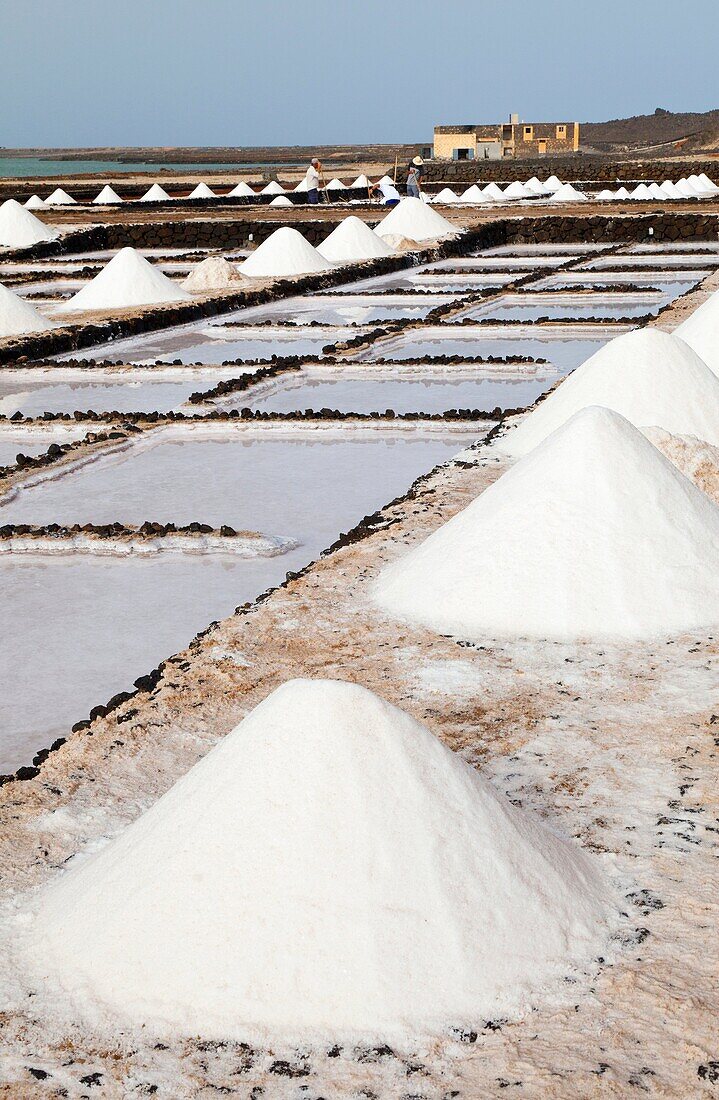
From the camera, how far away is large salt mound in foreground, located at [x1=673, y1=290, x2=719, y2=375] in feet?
19.9

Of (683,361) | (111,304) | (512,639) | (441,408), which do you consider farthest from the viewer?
(111,304)

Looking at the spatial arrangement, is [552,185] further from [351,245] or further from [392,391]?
[392,391]

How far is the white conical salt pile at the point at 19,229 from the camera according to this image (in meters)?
17.0

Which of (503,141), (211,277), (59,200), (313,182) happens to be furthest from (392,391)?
(503,141)

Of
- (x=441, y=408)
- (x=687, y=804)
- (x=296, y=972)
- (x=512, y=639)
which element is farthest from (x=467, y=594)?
(x=441, y=408)

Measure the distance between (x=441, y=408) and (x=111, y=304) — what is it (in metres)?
4.83

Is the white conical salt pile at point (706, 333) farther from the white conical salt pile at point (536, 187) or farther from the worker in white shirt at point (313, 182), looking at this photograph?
the white conical salt pile at point (536, 187)

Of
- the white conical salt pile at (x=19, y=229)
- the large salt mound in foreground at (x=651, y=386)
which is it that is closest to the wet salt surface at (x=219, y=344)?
the large salt mound in foreground at (x=651, y=386)

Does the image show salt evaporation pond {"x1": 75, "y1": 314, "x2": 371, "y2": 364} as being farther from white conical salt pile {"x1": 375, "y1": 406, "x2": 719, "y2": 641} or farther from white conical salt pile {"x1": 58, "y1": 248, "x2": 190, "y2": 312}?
white conical salt pile {"x1": 375, "y1": 406, "x2": 719, "y2": 641}

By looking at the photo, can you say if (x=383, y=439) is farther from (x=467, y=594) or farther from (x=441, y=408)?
(x=467, y=594)

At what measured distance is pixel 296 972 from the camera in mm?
1795

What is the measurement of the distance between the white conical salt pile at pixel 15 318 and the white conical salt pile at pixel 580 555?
6.35 metres

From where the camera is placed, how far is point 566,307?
10531mm

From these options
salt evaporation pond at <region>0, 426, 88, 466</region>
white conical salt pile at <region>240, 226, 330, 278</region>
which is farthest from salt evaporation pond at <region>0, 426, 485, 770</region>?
white conical salt pile at <region>240, 226, 330, 278</region>
